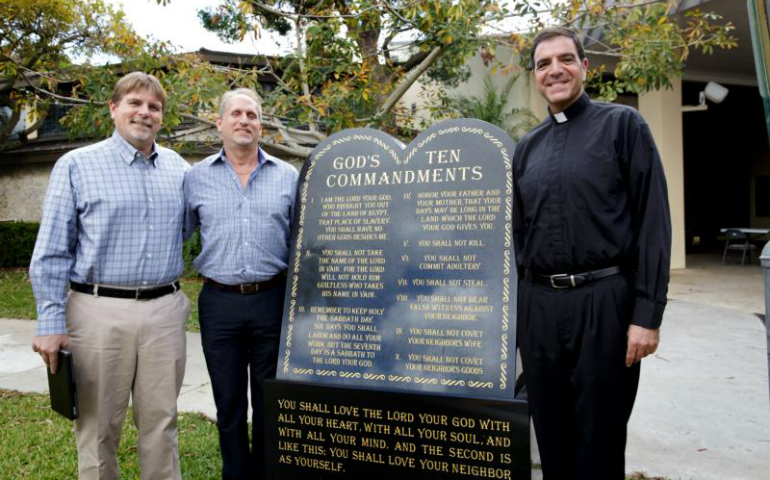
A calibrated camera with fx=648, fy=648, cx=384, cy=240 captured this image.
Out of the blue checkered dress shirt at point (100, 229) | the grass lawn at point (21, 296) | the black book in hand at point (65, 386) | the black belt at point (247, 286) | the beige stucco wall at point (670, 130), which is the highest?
the beige stucco wall at point (670, 130)

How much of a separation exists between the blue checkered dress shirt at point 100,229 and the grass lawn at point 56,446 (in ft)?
4.89

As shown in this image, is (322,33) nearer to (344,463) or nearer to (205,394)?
(205,394)

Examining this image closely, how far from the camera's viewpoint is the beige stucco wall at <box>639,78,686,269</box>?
12094mm

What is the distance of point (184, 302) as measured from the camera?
11.0 ft

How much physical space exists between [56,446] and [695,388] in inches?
195

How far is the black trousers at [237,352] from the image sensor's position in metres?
3.30

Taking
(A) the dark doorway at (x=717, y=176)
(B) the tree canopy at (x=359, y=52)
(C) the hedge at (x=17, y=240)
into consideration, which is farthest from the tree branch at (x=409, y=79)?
(A) the dark doorway at (x=717, y=176)

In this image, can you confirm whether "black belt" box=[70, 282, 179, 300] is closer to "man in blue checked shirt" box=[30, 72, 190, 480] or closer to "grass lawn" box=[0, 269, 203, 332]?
"man in blue checked shirt" box=[30, 72, 190, 480]

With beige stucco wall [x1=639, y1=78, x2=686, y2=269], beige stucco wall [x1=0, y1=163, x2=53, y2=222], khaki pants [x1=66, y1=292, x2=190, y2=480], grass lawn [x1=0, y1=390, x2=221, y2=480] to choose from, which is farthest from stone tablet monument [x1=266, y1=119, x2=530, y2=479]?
beige stucco wall [x1=0, y1=163, x2=53, y2=222]

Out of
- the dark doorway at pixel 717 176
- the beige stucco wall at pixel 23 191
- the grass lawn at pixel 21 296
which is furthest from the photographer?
the dark doorway at pixel 717 176

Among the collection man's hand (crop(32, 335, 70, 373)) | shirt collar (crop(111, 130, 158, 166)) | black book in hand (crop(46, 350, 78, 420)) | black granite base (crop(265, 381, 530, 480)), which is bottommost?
black granite base (crop(265, 381, 530, 480))

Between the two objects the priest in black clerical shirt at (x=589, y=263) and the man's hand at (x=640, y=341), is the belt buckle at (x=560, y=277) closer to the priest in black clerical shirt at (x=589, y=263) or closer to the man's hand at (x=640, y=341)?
the priest in black clerical shirt at (x=589, y=263)

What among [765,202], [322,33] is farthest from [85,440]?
[765,202]

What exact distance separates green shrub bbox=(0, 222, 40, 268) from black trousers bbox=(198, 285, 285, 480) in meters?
13.1
